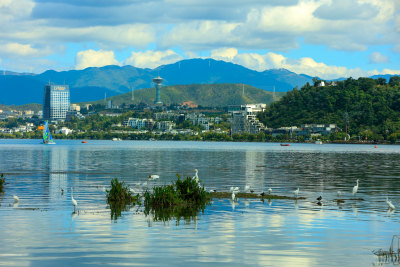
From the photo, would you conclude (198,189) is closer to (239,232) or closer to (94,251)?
(239,232)

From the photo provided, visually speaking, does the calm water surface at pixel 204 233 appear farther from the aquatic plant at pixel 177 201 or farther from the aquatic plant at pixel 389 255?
the aquatic plant at pixel 177 201

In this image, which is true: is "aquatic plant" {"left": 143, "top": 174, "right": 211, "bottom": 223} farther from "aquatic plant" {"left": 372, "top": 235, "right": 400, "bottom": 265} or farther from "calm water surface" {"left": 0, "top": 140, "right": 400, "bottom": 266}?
"aquatic plant" {"left": 372, "top": 235, "right": 400, "bottom": 265}

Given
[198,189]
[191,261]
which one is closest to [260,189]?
[198,189]

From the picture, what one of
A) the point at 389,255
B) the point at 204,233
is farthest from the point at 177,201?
the point at 389,255

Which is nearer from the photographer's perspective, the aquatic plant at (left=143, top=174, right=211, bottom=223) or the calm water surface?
the calm water surface

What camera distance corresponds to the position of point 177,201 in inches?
1481

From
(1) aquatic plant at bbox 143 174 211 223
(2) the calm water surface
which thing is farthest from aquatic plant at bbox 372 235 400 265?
(1) aquatic plant at bbox 143 174 211 223

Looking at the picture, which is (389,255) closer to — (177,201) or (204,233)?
(204,233)

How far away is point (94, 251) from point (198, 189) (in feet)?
54.1

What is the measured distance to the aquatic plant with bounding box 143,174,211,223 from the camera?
34.2 metres

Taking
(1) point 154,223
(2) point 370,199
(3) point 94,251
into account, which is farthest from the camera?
(2) point 370,199

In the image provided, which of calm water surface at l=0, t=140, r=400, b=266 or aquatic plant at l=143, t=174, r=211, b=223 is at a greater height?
aquatic plant at l=143, t=174, r=211, b=223

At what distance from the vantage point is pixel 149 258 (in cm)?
2209

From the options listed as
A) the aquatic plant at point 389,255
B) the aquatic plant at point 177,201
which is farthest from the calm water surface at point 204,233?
the aquatic plant at point 177,201
